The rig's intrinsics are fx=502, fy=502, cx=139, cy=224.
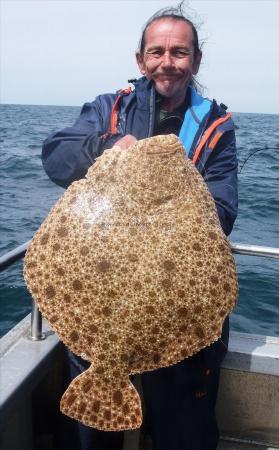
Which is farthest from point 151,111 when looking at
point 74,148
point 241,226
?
point 241,226

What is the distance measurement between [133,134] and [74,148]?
0.39 meters

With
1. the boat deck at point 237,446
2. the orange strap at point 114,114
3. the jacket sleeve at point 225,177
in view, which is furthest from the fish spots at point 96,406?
the boat deck at point 237,446

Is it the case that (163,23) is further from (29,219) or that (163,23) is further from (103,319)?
(29,219)

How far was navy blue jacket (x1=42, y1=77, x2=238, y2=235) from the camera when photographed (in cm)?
264

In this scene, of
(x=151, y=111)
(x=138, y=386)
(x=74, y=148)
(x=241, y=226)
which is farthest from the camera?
(x=241, y=226)

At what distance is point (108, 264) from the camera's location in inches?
84.7

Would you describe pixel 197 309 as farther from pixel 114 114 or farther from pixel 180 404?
pixel 114 114

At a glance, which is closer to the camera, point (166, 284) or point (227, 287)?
point (166, 284)

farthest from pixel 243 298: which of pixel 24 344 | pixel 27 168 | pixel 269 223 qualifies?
pixel 27 168

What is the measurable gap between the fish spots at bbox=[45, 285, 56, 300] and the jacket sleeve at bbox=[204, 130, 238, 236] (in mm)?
983

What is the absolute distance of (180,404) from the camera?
107 inches

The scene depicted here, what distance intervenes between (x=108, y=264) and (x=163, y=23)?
1402mm

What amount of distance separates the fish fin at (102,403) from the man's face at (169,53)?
5.23 ft

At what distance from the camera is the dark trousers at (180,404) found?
267cm
